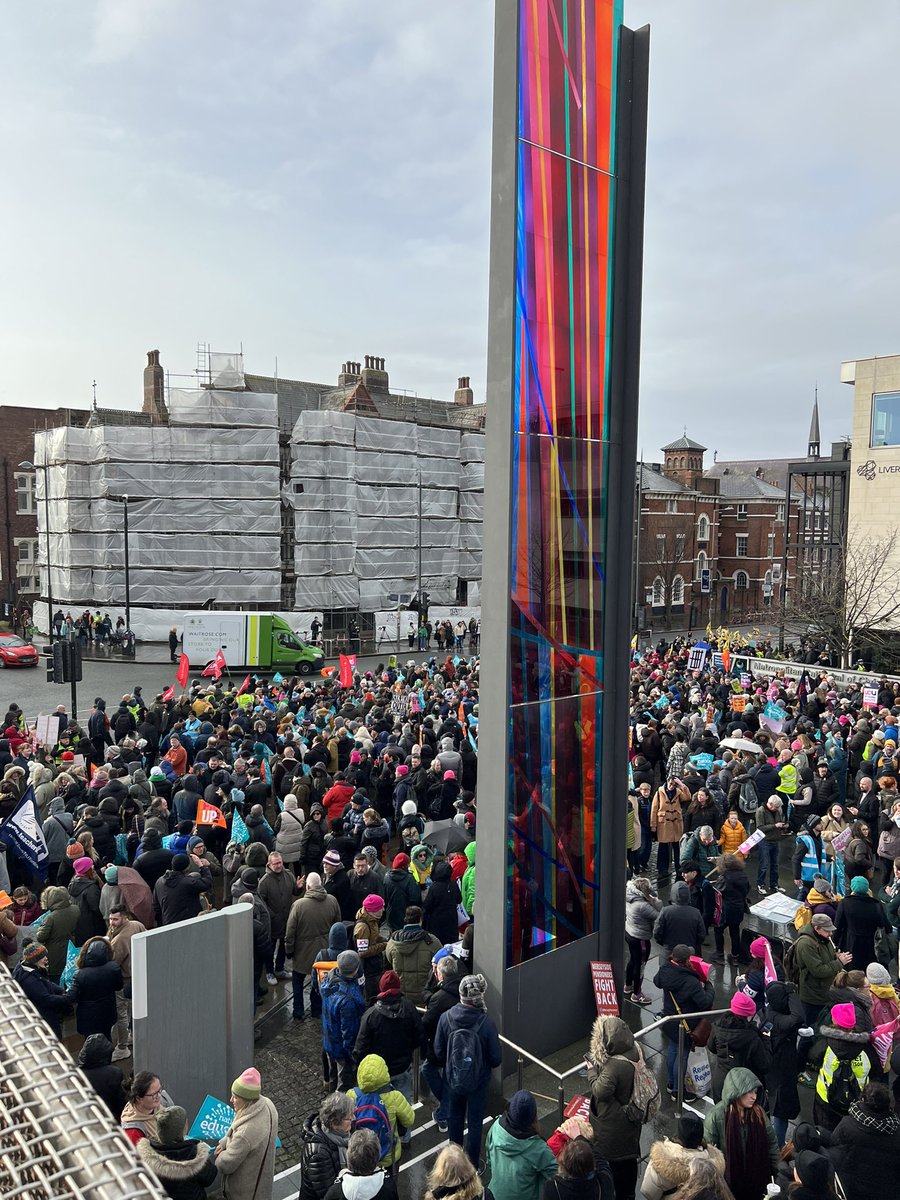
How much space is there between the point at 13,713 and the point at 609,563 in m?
12.0

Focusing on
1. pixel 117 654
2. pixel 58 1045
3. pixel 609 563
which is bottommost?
pixel 117 654

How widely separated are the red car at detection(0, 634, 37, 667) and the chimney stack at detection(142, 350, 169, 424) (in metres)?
16.6

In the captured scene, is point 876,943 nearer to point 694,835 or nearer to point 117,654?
point 694,835

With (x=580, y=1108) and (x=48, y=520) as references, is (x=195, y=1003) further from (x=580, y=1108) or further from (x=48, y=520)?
(x=48, y=520)

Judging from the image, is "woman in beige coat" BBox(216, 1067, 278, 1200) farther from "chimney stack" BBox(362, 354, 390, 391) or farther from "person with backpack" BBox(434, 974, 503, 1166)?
"chimney stack" BBox(362, 354, 390, 391)

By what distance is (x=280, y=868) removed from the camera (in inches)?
326

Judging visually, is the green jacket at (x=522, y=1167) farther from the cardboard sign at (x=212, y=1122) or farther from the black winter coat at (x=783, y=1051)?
the black winter coat at (x=783, y=1051)

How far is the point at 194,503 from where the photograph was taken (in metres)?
36.4

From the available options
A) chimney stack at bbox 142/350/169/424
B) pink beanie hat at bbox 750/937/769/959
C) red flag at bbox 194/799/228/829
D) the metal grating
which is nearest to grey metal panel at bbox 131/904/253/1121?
red flag at bbox 194/799/228/829

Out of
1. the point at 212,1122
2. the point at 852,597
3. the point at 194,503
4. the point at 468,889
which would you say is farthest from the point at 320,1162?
the point at 194,503

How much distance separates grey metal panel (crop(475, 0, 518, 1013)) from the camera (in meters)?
6.57

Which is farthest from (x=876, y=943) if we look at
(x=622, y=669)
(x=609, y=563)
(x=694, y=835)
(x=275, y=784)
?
(x=275, y=784)

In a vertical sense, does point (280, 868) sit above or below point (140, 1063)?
above

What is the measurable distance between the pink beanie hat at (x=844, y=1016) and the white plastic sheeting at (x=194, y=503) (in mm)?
33400
